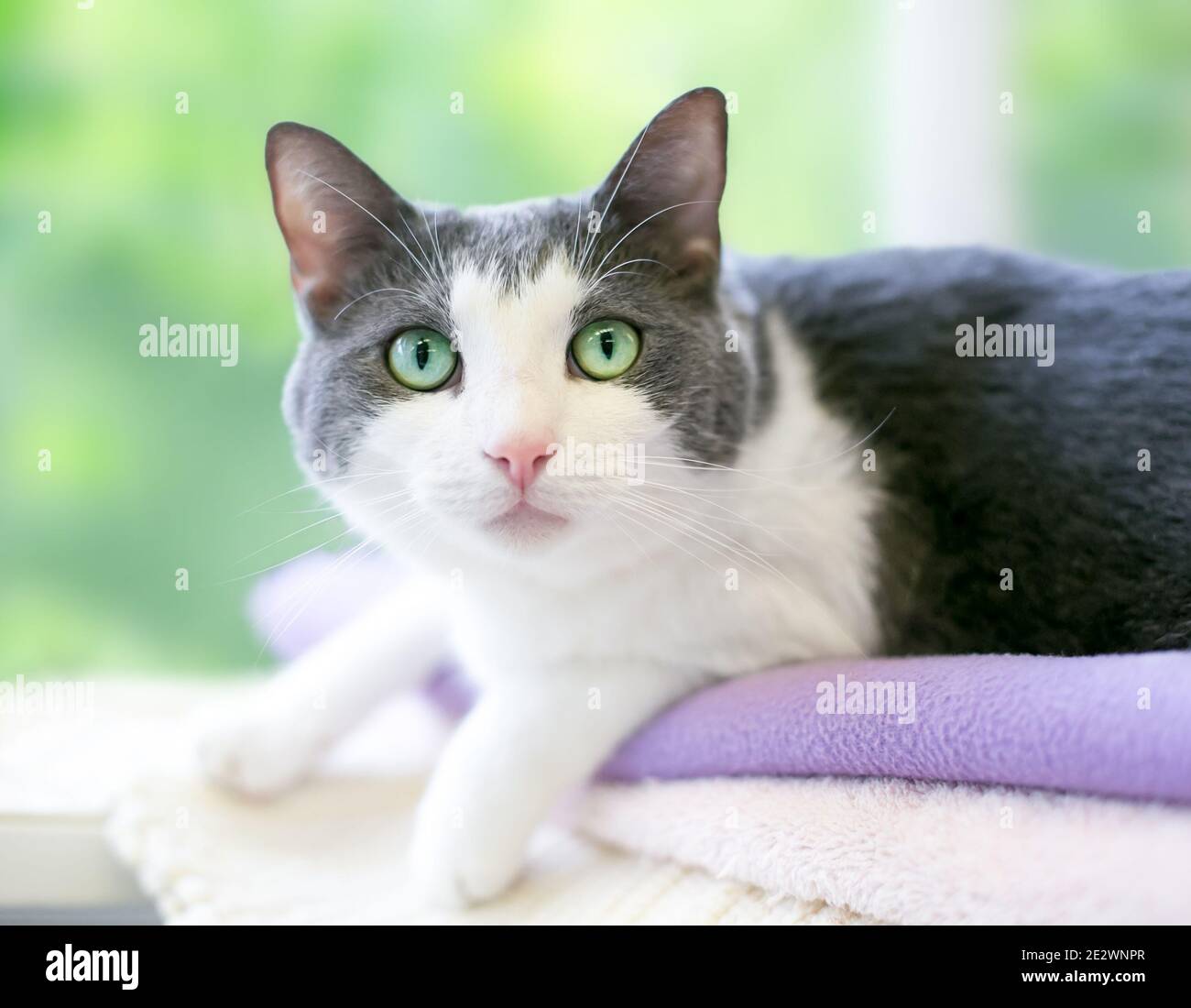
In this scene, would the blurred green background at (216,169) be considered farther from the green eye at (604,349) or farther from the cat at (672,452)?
the green eye at (604,349)

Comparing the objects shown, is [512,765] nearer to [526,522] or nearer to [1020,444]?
[526,522]

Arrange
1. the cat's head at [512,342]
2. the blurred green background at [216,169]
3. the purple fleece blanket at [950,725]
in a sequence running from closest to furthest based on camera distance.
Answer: the purple fleece blanket at [950,725] → the cat's head at [512,342] → the blurred green background at [216,169]

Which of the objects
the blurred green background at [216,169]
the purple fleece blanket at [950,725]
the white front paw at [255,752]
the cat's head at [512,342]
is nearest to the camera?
the purple fleece blanket at [950,725]

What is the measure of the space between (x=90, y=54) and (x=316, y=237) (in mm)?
611

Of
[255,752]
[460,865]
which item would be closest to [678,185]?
[460,865]

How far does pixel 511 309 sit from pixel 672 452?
A: 0.64 feet

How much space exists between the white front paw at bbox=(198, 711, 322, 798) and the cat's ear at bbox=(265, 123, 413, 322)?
479 millimetres

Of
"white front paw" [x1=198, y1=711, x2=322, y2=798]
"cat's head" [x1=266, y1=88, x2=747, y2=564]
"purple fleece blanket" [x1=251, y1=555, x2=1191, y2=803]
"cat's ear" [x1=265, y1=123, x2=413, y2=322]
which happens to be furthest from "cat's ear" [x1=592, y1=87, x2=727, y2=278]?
"white front paw" [x1=198, y1=711, x2=322, y2=798]

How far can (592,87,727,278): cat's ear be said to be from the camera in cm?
97

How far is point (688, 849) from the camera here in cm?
98

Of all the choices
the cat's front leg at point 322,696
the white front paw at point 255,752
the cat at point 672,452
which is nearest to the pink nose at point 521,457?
the cat at point 672,452

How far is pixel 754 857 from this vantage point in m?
0.92

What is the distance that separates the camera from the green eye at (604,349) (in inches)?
38.4
